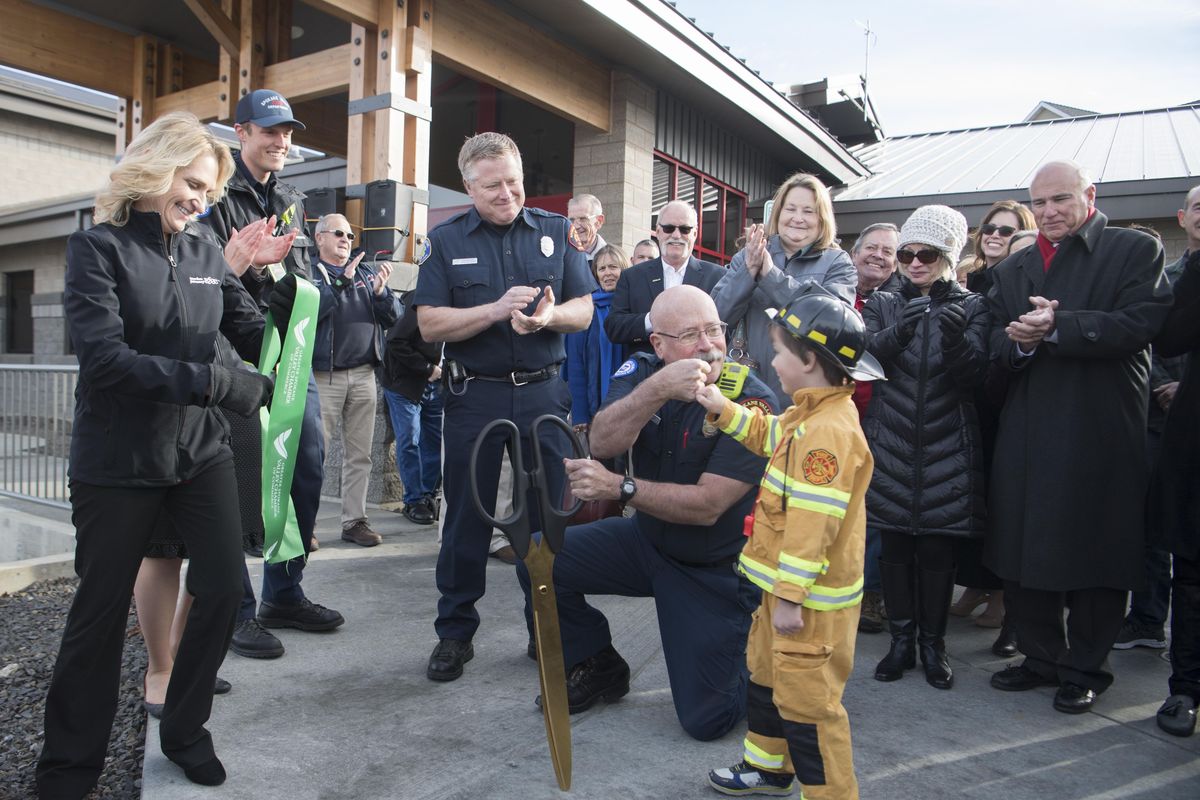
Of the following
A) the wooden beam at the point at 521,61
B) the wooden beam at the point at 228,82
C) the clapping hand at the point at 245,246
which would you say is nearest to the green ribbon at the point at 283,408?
the clapping hand at the point at 245,246

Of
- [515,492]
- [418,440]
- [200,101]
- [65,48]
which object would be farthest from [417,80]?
[515,492]

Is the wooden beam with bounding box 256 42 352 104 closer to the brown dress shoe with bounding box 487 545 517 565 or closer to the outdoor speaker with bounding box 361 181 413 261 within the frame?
the outdoor speaker with bounding box 361 181 413 261

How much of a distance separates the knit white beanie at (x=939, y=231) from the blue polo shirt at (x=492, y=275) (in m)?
1.52

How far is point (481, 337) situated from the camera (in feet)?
11.0

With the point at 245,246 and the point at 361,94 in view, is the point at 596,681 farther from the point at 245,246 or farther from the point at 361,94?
the point at 361,94

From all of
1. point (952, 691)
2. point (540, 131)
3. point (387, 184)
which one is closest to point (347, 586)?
point (952, 691)

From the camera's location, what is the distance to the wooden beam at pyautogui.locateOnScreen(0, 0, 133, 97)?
27.1 feet

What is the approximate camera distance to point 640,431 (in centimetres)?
298

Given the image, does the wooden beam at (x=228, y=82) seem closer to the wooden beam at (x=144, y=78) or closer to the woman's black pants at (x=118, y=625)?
the wooden beam at (x=144, y=78)

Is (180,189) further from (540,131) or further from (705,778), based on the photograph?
(540,131)

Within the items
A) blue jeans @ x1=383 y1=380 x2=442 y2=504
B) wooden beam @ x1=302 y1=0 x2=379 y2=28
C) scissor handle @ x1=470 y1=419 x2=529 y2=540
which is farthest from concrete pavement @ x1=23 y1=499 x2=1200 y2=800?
wooden beam @ x1=302 y1=0 x2=379 y2=28

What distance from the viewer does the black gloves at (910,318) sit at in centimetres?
346

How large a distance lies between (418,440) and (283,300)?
126 inches

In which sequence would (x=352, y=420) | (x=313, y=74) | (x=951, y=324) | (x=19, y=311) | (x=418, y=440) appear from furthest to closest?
(x=19, y=311), (x=313, y=74), (x=418, y=440), (x=352, y=420), (x=951, y=324)
